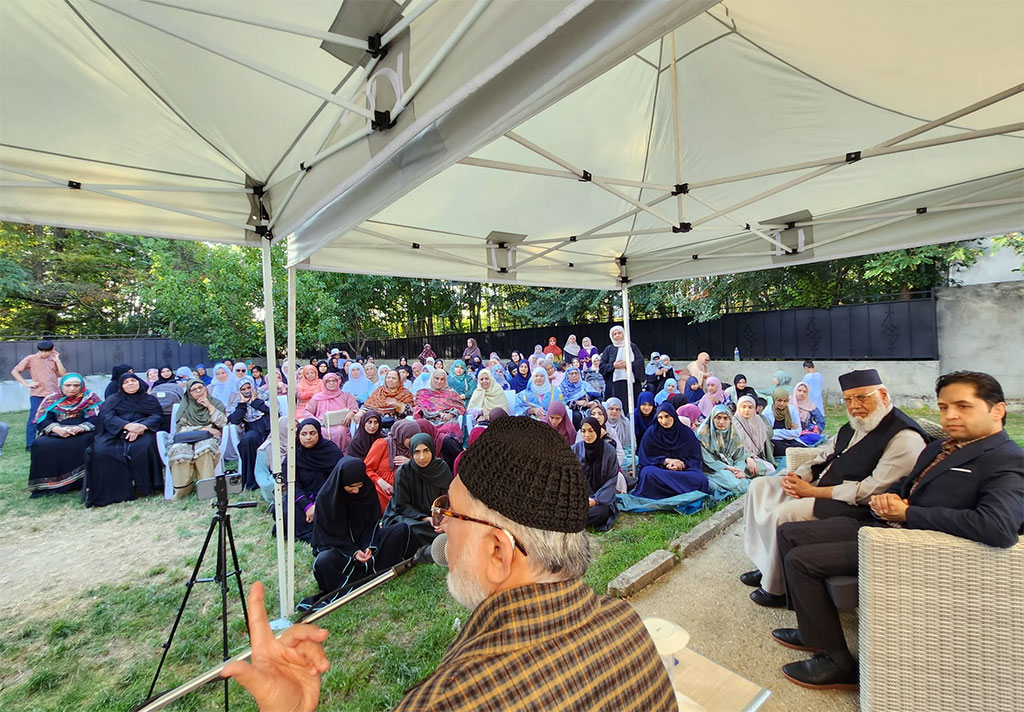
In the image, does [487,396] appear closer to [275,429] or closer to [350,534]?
[350,534]

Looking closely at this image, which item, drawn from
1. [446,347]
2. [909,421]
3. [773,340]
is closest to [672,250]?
[909,421]

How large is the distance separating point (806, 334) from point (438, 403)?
10.0 meters

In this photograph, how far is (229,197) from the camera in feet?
7.80

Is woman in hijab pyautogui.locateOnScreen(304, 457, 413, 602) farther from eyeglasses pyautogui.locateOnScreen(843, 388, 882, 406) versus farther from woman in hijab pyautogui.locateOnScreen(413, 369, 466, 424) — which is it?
woman in hijab pyautogui.locateOnScreen(413, 369, 466, 424)

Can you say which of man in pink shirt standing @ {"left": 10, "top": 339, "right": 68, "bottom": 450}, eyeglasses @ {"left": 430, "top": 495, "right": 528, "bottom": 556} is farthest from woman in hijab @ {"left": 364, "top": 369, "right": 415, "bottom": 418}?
eyeglasses @ {"left": 430, "top": 495, "right": 528, "bottom": 556}

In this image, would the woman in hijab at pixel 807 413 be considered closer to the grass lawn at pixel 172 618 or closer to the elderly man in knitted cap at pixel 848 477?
the grass lawn at pixel 172 618

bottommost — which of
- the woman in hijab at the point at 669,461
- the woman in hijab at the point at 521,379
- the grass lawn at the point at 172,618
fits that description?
the grass lawn at the point at 172,618

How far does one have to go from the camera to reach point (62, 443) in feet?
19.3

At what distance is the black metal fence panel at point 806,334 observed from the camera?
33.8ft

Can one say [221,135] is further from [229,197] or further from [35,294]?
[35,294]

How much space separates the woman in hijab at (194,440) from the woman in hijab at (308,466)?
2423 mm

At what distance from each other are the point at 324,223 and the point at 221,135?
592 mm

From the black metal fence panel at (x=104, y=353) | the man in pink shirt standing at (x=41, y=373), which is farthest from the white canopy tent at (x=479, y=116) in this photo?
the black metal fence panel at (x=104, y=353)

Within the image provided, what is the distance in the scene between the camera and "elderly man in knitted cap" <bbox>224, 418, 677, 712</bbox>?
0.67 metres
